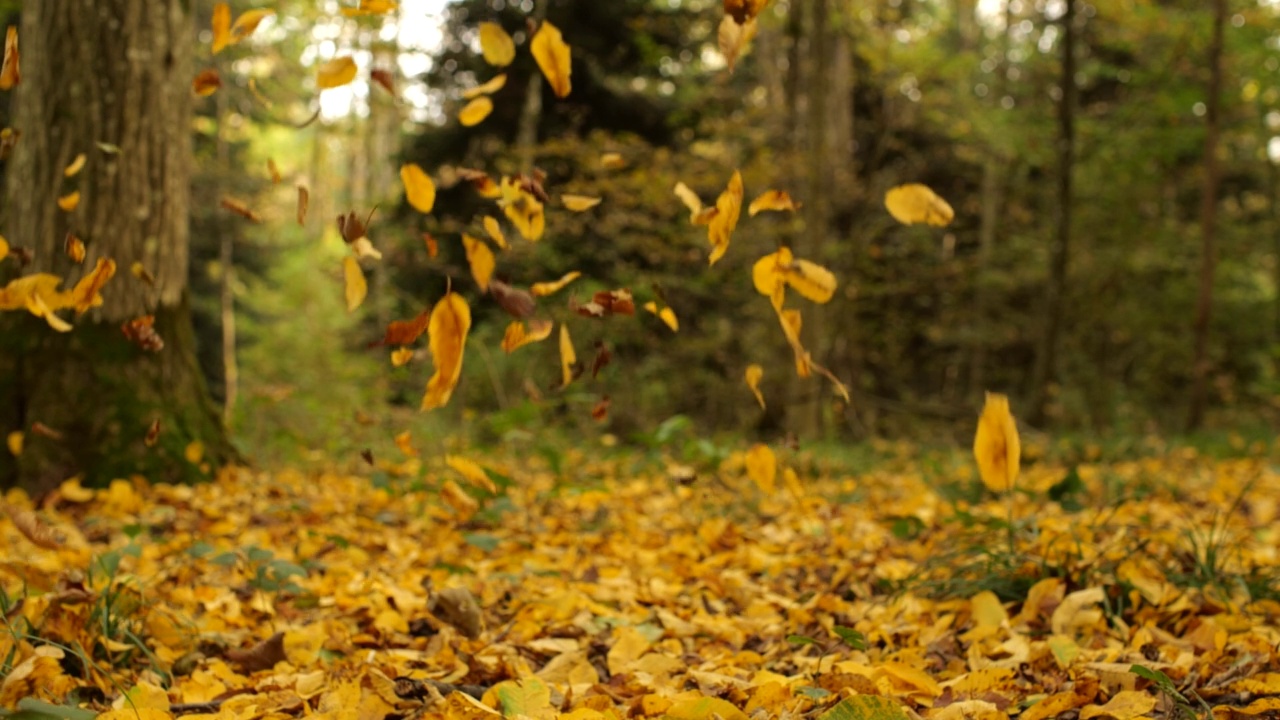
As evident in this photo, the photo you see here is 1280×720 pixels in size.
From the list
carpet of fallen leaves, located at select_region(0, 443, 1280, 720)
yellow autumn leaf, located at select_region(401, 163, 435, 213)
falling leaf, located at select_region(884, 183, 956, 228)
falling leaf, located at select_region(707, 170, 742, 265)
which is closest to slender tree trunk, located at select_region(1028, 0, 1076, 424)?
carpet of fallen leaves, located at select_region(0, 443, 1280, 720)

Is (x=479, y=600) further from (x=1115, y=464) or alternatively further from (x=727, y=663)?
(x=1115, y=464)

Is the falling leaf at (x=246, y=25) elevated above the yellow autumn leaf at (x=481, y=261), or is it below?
above

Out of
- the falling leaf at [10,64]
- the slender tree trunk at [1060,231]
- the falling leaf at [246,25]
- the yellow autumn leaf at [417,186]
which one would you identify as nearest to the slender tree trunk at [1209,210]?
the slender tree trunk at [1060,231]

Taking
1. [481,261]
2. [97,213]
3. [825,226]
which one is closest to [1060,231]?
[825,226]

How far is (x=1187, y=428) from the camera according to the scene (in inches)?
389

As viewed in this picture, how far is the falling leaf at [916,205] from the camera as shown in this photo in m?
1.51

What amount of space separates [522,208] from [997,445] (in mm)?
938

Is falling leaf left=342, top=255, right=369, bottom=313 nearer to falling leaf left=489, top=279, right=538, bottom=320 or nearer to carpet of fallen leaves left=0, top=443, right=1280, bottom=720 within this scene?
falling leaf left=489, top=279, right=538, bottom=320

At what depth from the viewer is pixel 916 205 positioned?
1544mm

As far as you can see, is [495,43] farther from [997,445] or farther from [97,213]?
[97,213]

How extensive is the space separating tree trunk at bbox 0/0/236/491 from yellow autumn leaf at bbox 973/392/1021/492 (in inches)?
135

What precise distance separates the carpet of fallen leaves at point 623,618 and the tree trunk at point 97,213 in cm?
41

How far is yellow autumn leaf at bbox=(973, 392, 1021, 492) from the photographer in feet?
4.53

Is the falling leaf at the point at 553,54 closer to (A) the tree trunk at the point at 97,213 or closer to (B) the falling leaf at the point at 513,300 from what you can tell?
(B) the falling leaf at the point at 513,300
